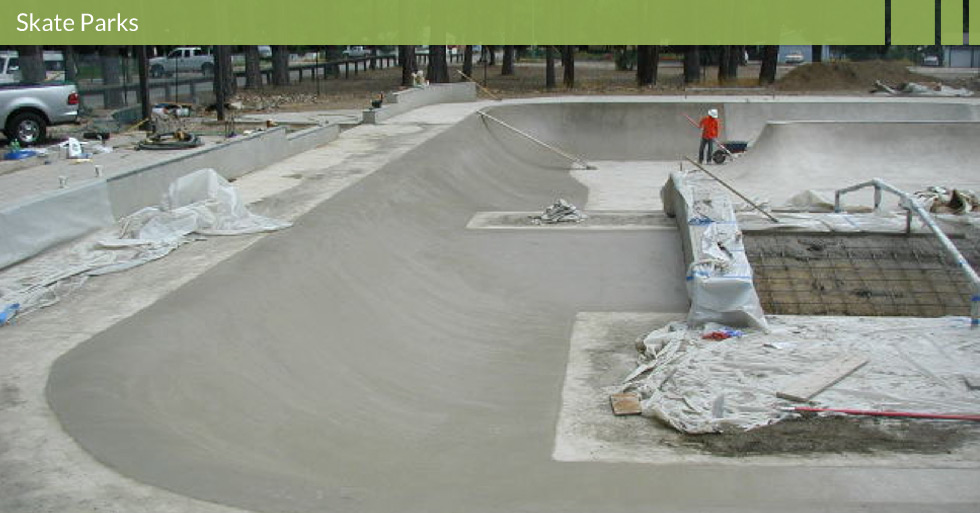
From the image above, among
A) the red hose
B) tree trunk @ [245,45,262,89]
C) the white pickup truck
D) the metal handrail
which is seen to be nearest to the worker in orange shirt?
the metal handrail

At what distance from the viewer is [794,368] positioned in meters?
10.0

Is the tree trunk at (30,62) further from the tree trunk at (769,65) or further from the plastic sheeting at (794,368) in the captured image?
the tree trunk at (769,65)

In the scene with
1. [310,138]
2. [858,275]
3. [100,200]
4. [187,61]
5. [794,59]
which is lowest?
[858,275]

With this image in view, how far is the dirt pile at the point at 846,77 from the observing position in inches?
1539

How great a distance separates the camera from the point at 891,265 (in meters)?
14.2

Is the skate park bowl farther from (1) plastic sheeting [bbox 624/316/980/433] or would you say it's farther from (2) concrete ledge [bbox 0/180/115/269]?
(2) concrete ledge [bbox 0/180/115/269]

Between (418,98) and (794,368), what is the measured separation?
22304 millimetres

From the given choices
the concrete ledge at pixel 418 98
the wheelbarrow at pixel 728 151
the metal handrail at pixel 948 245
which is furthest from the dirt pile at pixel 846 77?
the metal handrail at pixel 948 245

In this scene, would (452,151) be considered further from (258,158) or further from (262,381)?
(262,381)

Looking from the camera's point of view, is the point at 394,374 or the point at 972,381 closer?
the point at 972,381

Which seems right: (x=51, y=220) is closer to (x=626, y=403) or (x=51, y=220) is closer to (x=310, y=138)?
(x=626, y=403)

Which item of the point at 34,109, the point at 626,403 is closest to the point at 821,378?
the point at 626,403
